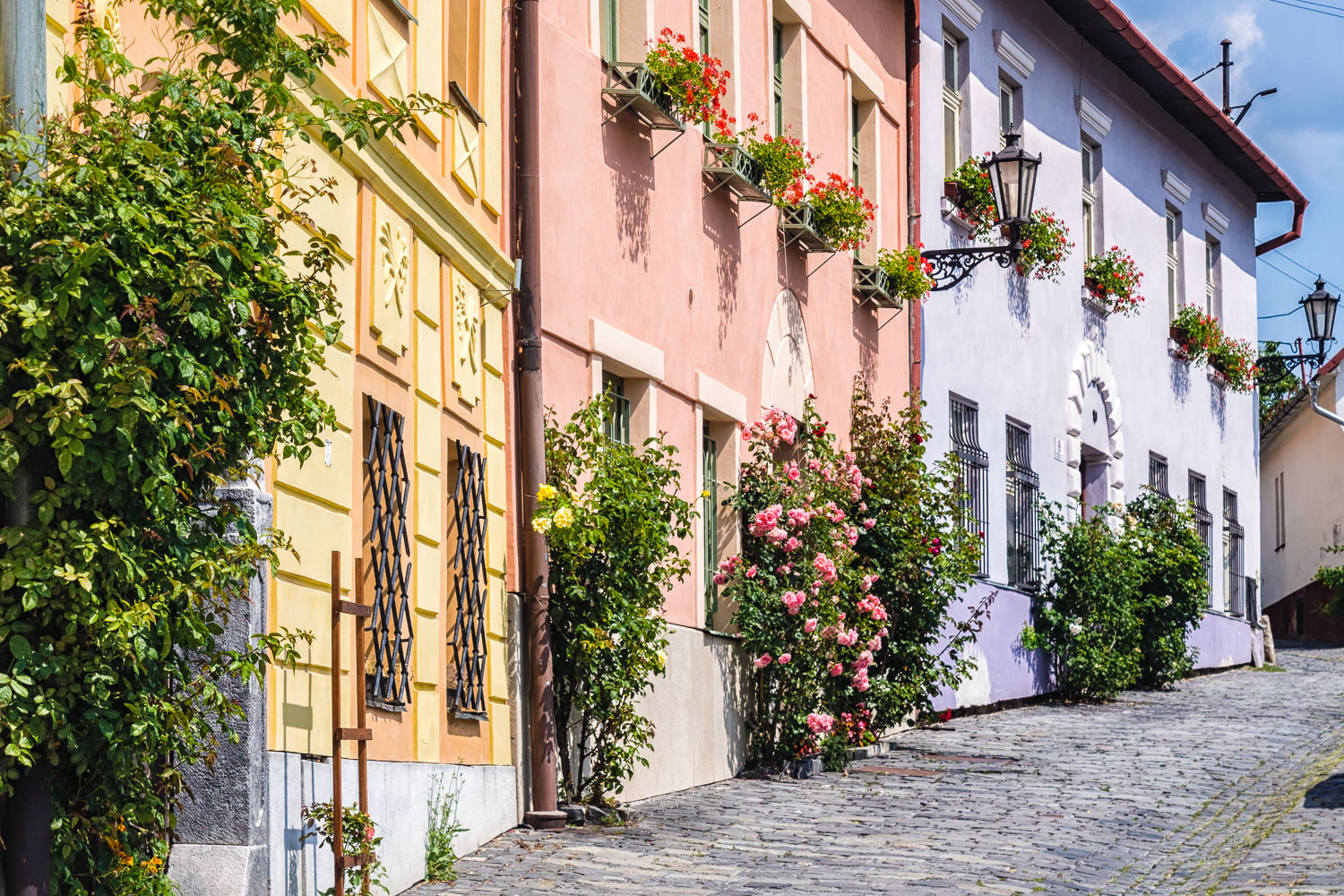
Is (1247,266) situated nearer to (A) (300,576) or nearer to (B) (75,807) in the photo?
(A) (300,576)

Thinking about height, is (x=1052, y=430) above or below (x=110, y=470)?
above

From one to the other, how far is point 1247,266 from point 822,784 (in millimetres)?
18647

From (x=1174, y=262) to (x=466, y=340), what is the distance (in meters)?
17.9

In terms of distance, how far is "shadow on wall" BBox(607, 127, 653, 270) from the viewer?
11.6 metres

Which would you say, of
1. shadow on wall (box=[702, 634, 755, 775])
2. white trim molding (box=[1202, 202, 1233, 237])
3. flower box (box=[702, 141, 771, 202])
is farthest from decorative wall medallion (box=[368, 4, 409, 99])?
white trim molding (box=[1202, 202, 1233, 237])

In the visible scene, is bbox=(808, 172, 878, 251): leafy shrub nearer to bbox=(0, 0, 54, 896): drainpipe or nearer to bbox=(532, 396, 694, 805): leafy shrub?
bbox=(532, 396, 694, 805): leafy shrub

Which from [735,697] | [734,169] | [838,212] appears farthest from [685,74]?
[735,697]

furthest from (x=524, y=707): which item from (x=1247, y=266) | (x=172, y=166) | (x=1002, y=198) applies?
(x=1247, y=266)

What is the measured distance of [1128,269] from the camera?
2222 centimetres

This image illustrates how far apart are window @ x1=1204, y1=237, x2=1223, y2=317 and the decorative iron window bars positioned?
20484mm

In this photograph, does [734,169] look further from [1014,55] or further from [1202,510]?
[1202,510]

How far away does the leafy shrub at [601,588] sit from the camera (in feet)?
33.3

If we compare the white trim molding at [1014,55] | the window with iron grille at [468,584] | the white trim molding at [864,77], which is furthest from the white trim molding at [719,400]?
the white trim molding at [1014,55]

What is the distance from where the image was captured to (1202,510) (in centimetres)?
A: 2589
